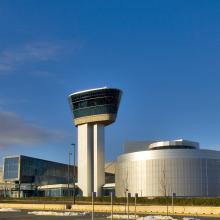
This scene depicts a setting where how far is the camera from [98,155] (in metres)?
164

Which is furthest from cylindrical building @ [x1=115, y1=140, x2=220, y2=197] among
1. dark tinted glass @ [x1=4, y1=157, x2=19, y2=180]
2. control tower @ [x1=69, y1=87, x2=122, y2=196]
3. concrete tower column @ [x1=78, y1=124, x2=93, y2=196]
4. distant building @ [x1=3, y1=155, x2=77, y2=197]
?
dark tinted glass @ [x1=4, y1=157, x2=19, y2=180]

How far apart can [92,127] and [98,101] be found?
1150 cm

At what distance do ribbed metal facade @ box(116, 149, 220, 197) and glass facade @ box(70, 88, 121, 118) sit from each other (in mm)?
18932

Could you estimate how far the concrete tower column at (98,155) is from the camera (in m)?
164

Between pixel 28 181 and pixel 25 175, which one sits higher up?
pixel 25 175

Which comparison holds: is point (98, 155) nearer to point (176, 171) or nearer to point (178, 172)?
point (176, 171)

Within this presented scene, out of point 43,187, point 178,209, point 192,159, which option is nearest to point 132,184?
point 192,159

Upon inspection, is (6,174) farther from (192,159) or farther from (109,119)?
(192,159)

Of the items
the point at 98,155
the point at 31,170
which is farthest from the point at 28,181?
the point at 98,155

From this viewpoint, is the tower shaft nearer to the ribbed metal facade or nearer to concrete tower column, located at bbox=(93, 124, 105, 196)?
concrete tower column, located at bbox=(93, 124, 105, 196)

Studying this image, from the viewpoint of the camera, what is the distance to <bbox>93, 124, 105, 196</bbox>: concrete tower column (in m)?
164

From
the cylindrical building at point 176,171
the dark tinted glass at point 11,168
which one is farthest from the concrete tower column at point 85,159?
the dark tinted glass at point 11,168

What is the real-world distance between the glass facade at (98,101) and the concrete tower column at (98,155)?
6376mm

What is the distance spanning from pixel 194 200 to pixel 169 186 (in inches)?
2639
